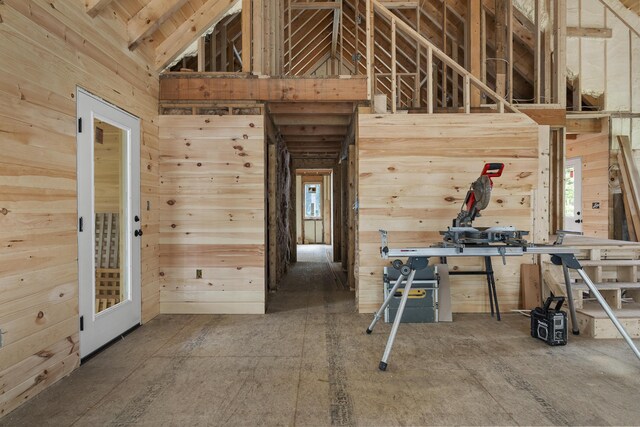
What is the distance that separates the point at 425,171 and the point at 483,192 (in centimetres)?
123

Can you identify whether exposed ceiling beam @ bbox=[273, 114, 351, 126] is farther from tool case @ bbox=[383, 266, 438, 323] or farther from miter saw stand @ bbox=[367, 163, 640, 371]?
miter saw stand @ bbox=[367, 163, 640, 371]

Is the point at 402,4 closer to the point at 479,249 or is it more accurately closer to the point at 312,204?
the point at 479,249

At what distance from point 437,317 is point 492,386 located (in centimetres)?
136

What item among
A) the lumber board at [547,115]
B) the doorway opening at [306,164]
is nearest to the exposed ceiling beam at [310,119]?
the doorway opening at [306,164]

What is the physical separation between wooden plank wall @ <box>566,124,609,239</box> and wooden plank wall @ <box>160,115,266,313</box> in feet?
19.3

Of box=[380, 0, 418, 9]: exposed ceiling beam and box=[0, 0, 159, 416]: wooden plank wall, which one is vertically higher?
box=[380, 0, 418, 9]: exposed ceiling beam

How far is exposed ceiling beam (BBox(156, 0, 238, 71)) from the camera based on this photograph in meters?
3.64

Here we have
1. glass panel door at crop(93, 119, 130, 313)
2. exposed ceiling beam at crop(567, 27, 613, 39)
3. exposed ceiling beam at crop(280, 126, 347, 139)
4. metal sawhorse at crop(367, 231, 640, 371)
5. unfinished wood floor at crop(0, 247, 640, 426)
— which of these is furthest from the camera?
exposed ceiling beam at crop(567, 27, 613, 39)

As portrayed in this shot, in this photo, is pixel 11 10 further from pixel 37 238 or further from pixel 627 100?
pixel 627 100

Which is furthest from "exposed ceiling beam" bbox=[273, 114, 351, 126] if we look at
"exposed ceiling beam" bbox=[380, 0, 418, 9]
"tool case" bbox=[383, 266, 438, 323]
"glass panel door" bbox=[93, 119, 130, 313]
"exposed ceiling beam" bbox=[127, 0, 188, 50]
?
"exposed ceiling beam" bbox=[380, 0, 418, 9]

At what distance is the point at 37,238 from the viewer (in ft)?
7.27

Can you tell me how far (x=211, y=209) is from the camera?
153 inches

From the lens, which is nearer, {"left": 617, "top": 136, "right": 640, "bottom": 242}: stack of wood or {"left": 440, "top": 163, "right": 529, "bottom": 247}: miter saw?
{"left": 440, "top": 163, "right": 529, "bottom": 247}: miter saw

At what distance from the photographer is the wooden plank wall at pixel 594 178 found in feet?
20.1
